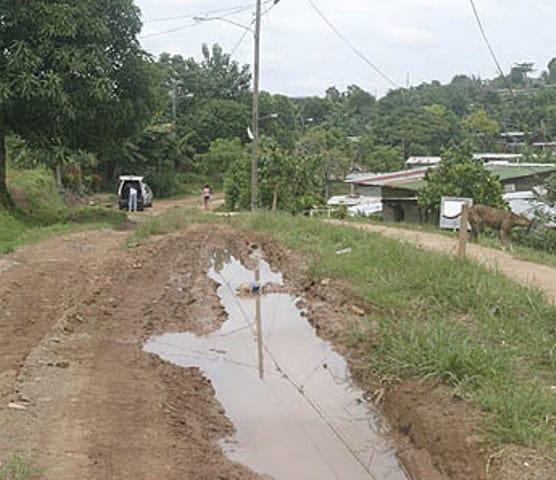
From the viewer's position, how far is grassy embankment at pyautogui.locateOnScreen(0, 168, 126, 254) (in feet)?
61.4

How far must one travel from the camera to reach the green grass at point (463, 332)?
6113 mm

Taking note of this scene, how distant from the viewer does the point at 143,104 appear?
23734 millimetres

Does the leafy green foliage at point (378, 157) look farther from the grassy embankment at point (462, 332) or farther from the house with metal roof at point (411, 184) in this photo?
the grassy embankment at point (462, 332)

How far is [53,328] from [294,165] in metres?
22.8

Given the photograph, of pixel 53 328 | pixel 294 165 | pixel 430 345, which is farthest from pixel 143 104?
pixel 430 345

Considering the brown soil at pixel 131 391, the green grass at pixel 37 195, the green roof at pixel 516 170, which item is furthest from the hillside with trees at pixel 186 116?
the brown soil at pixel 131 391

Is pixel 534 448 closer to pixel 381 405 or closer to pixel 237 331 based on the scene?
pixel 381 405

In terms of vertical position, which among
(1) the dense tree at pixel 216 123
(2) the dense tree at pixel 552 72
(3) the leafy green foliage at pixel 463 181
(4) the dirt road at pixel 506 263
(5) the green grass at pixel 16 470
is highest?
(2) the dense tree at pixel 552 72

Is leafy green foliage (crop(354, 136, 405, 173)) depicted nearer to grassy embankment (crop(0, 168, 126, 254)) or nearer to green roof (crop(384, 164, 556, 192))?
green roof (crop(384, 164, 556, 192))

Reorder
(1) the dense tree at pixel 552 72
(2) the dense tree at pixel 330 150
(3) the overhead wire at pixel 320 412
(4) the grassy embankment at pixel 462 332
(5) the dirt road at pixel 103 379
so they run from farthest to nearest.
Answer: (1) the dense tree at pixel 552 72
(2) the dense tree at pixel 330 150
(3) the overhead wire at pixel 320 412
(4) the grassy embankment at pixel 462 332
(5) the dirt road at pixel 103 379

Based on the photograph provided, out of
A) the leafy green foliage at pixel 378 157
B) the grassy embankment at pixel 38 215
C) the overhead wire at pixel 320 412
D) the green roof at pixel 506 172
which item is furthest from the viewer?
the leafy green foliage at pixel 378 157

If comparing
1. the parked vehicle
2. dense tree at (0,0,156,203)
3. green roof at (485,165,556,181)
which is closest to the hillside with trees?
dense tree at (0,0,156,203)

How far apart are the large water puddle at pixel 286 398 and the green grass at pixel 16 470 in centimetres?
175

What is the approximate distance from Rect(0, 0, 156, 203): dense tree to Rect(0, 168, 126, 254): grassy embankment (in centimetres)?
146
